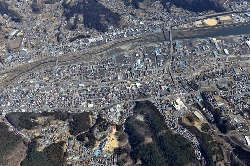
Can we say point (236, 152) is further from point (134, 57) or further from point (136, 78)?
point (134, 57)

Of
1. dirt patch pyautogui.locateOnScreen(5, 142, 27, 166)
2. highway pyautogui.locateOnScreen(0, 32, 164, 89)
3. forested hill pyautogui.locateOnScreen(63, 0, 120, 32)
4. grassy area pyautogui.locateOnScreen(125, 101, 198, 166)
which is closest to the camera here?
grassy area pyautogui.locateOnScreen(125, 101, 198, 166)

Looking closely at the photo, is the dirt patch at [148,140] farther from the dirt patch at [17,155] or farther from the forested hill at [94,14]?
the forested hill at [94,14]

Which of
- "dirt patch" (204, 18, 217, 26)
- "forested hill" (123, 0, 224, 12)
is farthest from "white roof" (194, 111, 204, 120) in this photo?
"forested hill" (123, 0, 224, 12)

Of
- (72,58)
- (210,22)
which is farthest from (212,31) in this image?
(72,58)

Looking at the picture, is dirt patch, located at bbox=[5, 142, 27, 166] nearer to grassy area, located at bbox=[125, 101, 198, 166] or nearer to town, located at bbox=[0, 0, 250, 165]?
town, located at bbox=[0, 0, 250, 165]

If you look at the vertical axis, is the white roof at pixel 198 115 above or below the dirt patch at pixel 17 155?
above

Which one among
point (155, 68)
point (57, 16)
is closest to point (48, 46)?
point (57, 16)

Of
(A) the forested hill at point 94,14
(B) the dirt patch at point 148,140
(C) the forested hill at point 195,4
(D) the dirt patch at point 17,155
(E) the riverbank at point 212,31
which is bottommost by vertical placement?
(D) the dirt patch at point 17,155

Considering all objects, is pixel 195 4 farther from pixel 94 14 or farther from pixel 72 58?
pixel 72 58

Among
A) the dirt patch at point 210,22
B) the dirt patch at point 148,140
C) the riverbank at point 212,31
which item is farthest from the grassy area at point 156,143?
the dirt patch at point 210,22
